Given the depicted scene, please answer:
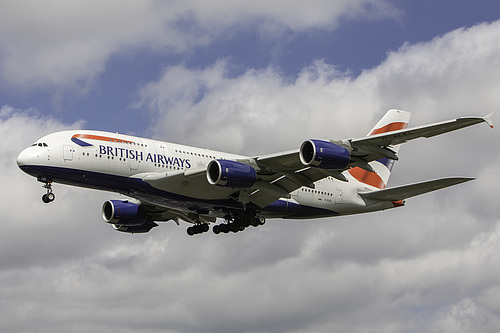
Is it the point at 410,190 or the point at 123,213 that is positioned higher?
the point at 123,213

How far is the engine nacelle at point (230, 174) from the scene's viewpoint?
41.4 m

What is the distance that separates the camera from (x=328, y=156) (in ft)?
129

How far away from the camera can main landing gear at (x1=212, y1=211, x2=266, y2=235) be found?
155 feet

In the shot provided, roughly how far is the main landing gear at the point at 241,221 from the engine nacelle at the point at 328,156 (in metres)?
8.48

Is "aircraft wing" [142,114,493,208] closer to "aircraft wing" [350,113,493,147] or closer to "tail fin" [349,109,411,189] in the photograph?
"aircraft wing" [350,113,493,147]

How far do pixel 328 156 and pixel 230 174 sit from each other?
5.61m

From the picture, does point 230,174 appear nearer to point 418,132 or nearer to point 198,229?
point 418,132

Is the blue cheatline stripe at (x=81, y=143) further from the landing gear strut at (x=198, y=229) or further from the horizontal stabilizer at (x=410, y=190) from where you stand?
the horizontal stabilizer at (x=410, y=190)

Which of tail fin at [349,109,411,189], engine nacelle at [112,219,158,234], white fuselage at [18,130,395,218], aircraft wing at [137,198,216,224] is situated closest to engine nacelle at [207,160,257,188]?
white fuselage at [18,130,395,218]

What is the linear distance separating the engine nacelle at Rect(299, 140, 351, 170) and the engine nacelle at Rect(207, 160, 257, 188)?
3632 mm

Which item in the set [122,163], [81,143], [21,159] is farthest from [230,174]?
[21,159]

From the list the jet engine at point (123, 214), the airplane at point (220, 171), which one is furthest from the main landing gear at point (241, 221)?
the jet engine at point (123, 214)

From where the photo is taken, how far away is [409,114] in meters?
56.8

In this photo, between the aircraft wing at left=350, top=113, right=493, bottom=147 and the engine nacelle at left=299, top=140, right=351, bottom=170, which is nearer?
the aircraft wing at left=350, top=113, right=493, bottom=147
